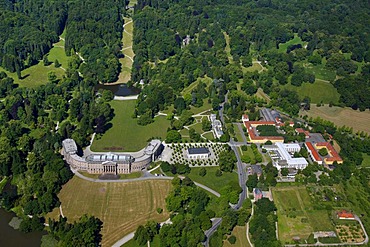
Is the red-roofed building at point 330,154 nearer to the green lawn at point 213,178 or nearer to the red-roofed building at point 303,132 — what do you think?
the red-roofed building at point 303,132

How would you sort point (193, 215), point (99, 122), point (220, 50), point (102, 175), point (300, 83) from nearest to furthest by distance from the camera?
point (193, 215) → point (102, 175) → point (99, 122) → point (300, 83) → point (220, 50)

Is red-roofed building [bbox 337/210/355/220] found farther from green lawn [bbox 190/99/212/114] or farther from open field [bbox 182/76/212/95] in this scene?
open field [bbox 182/76/212/95]

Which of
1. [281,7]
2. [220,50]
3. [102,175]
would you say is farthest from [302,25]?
[102,175]

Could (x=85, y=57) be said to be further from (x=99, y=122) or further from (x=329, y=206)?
(x=329, y=206)

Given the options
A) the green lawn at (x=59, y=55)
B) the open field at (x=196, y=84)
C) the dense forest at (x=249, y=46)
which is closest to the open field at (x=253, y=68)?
the dense forest at (x=249, y=46)

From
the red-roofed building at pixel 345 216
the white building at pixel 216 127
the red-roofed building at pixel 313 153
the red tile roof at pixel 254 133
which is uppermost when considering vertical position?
the red-roofed building at pixel 345 216

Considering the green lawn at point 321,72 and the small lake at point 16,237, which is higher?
the green lawn at point 321,72
